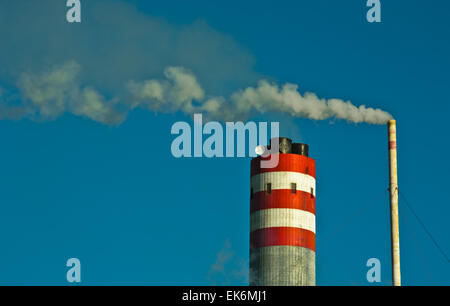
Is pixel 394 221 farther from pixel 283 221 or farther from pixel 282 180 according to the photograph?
pixel 282 180

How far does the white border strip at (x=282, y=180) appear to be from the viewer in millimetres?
83819

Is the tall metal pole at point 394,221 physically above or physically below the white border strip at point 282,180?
below

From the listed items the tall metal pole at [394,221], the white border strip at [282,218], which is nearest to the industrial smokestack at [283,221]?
the white border strip at [282,218]

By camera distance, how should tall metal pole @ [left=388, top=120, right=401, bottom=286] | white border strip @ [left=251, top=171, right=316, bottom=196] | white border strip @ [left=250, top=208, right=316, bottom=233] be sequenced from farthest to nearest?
white border strip @ [left=251, top=171, right=316, bottom=196], white border strip @ [left=250, top=208, right=316, bottom=233], tall metal pole @ [left=388, top=120, right=401, bottom=286]

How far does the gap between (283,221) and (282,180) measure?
358cm

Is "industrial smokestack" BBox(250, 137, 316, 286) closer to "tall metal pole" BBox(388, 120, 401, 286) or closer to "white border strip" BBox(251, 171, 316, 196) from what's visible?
"white border strip" BBox(251, 171, 316, 196)

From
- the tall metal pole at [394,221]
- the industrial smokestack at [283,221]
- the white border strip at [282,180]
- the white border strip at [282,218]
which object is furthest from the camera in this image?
the white border strip at [282,180]

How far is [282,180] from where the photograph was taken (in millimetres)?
83875

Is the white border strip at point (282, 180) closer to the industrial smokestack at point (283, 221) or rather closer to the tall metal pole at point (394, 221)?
the industrial smokestack at point (283, 221)

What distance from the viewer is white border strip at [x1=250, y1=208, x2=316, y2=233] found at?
82.4 metres

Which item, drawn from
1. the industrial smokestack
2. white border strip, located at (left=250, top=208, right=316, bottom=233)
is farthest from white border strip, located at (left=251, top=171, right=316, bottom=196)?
white border strip, located at (left=250, top=208, right=316, bottom=233)

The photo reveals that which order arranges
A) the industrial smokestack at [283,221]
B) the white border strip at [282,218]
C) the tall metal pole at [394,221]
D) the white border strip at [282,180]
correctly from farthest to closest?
the white border strip at [282,180]
the white border strip at [282,218]
the industrial smokestack at [283,221]
the tall metal pole at [394,221]
